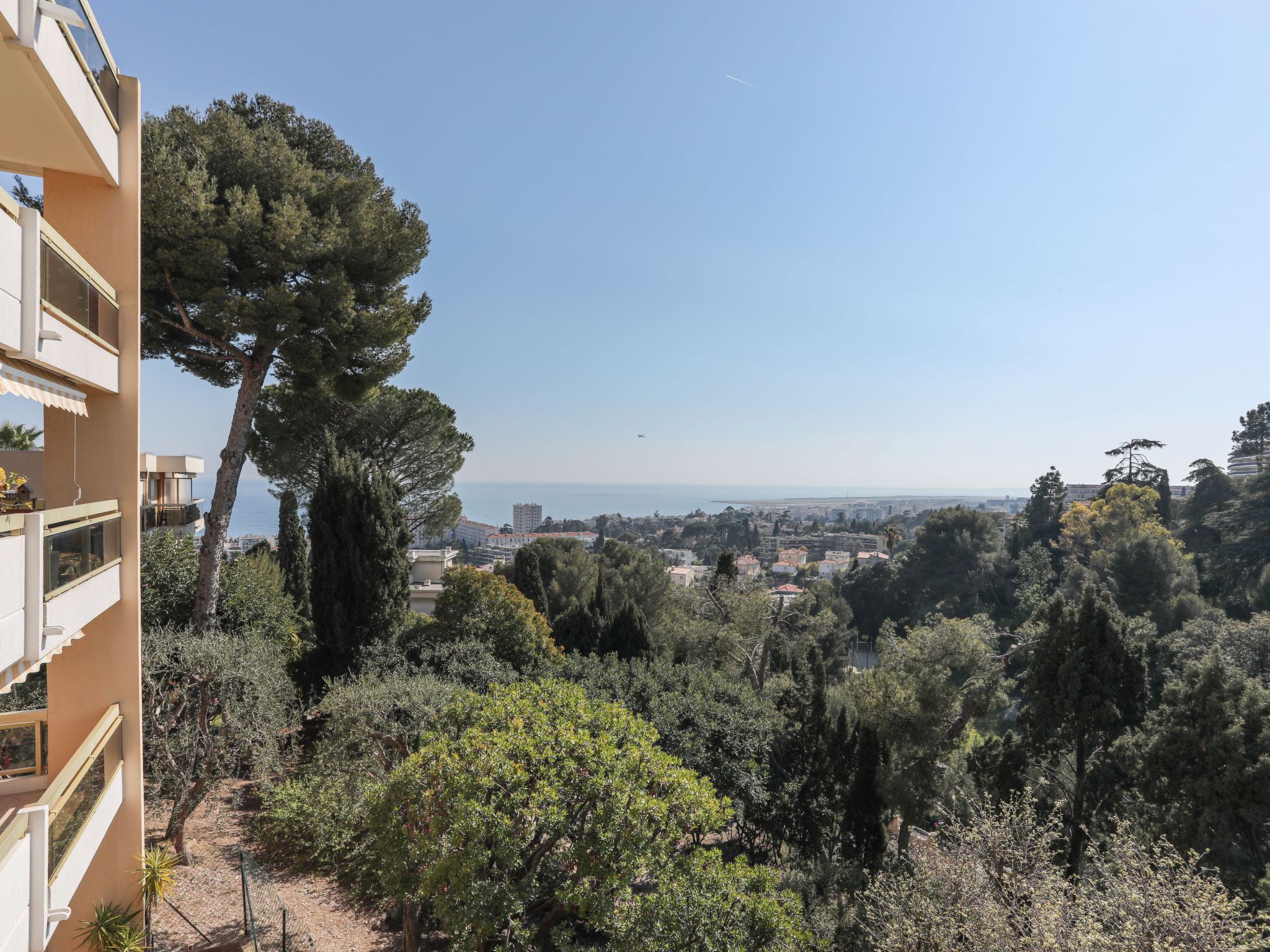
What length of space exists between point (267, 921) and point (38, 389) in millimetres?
7018

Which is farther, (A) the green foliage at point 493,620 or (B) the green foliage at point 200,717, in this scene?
(A) the green foliage at point 493,620

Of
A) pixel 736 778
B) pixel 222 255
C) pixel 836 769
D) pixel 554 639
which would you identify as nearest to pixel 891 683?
pixel 836 769

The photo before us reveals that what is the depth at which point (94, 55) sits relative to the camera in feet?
16.6

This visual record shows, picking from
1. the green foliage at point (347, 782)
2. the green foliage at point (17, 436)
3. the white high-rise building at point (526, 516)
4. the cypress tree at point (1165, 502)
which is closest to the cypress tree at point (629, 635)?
the green foliage at point (347, 782)

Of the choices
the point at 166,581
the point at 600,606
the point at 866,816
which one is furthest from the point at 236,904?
the point at 600,606

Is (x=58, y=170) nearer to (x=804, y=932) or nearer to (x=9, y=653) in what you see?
(x=9, y=653)

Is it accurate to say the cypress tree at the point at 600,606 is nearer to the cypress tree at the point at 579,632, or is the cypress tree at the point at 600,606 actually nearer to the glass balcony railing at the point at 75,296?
the cypress tree at the point at 579,632

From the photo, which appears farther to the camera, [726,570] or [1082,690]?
[726,570]

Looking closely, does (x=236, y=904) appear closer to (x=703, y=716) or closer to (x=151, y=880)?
(x=151, y=880)

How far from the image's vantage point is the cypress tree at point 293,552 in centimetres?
1856

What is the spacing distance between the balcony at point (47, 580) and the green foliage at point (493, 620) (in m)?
9.89

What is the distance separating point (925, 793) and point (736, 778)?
18.7 ft

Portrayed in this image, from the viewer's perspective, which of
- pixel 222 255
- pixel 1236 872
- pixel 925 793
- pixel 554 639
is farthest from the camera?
pixel 554 639

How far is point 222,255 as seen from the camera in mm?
10891
